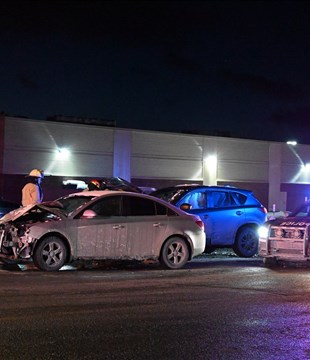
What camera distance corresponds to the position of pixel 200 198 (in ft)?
45.9

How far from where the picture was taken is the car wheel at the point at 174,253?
463 inches

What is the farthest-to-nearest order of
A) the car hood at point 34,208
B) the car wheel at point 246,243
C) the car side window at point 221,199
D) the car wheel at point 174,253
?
the car wheel at point 246,243 < the car side window at point 221,199 < the car wheel at point 174,253 < the car hood at point 34,208

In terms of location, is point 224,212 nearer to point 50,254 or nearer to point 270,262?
point 270,262

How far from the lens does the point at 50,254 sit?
35.6ft

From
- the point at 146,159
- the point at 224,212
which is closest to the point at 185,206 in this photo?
the point at 224,212

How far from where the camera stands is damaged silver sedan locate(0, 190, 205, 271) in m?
10.8

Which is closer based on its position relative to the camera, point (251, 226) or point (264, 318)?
point (264, 318)

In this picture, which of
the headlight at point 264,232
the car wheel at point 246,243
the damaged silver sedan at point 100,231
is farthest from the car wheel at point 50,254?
the car wheel at point 246,243

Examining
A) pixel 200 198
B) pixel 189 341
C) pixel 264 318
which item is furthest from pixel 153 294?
pixel 200 198

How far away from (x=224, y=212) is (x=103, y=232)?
12.6 ft

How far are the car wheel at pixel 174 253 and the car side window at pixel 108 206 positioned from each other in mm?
1244

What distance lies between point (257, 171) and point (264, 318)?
112ft

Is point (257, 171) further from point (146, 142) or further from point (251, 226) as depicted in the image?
point (251, 226)

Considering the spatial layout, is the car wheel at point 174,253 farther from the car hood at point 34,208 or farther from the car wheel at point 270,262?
the car hood at point 34,208
